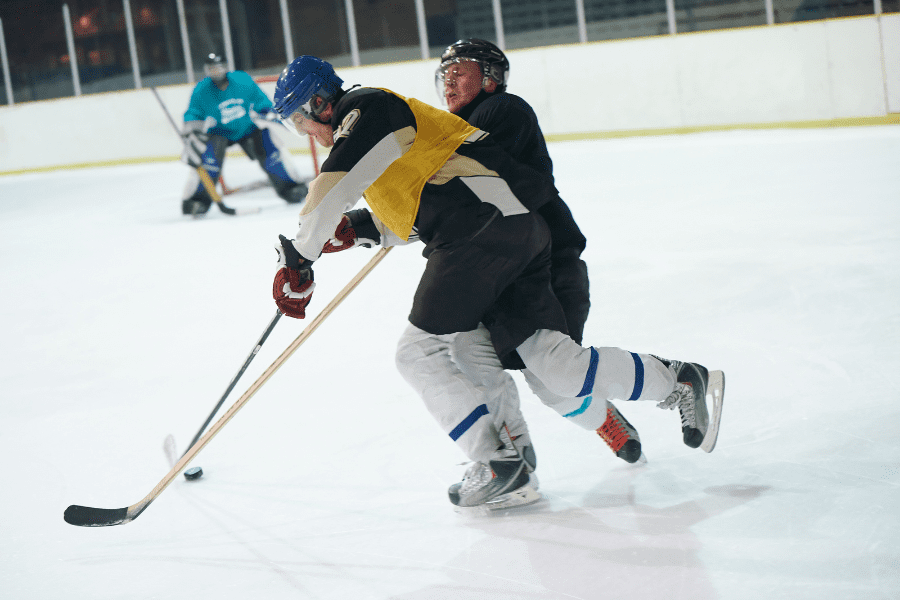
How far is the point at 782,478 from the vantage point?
1952mm

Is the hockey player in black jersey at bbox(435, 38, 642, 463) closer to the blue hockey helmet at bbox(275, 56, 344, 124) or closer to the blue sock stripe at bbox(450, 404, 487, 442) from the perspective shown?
the blue sock stripe at bbox(450, 404, 487, 442)

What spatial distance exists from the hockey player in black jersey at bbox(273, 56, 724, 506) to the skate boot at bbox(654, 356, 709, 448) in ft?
0.16

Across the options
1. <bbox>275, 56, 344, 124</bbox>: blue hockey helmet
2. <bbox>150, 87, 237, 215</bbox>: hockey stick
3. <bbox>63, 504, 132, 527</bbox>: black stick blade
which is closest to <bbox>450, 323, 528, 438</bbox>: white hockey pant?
<bbox>275, 56, 344, 124</bbox>: blue hockey helmet

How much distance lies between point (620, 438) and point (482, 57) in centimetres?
92

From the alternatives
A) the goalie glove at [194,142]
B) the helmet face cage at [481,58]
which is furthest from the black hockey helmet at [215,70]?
the helmet face cage at [481,58]

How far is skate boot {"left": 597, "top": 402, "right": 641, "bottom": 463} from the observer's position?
2.12 meters

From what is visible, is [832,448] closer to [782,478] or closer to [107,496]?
[782,478]

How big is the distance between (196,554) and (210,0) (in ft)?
33.4

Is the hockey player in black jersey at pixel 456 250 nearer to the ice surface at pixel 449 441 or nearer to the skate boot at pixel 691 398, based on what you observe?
the skate boot at pixel 691 398

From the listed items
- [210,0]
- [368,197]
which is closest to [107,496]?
[368,197]

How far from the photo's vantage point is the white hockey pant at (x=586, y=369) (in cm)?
191

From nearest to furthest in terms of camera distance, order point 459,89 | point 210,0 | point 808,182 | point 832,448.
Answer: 1. point 832,448
2. point 459,89
3. point 808,182
4. point 210,0

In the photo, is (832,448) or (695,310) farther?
(695,310)

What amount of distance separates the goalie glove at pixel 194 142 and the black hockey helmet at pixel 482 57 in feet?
15.6
